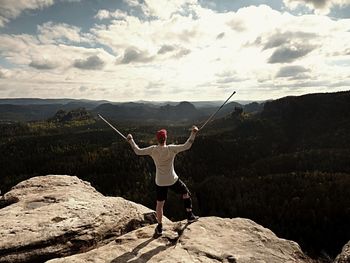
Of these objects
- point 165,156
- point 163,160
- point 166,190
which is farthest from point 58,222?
point 165,156

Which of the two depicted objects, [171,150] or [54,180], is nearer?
[171,150]

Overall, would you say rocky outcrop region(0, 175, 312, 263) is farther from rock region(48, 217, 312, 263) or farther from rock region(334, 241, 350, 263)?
rock region(334, 241, 350, 263)

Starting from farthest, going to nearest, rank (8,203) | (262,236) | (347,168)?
(347,168) < (8,203) < (262,236)

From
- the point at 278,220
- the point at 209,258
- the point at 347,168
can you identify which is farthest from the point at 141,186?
the point at 209,258

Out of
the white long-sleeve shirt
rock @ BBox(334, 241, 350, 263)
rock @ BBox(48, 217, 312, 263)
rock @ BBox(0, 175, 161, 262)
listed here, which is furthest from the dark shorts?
rock @ BBox(334, 241, 350, 263)

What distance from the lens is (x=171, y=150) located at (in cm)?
1553

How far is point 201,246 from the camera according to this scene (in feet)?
48.3

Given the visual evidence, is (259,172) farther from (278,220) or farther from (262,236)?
(262,236)

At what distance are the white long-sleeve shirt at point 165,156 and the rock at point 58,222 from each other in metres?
3.83

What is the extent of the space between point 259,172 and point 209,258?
7611 inches

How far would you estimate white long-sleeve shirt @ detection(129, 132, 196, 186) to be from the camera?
50.8 ft

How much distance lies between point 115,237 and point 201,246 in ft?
15.6

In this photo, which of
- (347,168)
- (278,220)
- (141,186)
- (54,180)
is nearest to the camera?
(54,180)

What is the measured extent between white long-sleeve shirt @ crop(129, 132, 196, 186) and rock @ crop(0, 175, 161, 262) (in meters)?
3.83
